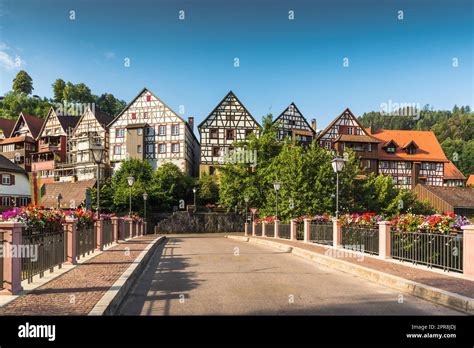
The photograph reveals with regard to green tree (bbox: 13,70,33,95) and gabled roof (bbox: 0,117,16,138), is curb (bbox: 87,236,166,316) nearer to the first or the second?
gabled roof (bbox: 0,117,16,138)

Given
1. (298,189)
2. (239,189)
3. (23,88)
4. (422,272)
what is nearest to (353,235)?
(422,272)

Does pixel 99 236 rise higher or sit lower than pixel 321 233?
higher

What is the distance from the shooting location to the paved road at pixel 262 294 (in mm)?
7312

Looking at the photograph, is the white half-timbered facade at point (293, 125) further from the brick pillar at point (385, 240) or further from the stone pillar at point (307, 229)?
the brick pillar at point (385, 240)

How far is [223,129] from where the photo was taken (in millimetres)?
59188

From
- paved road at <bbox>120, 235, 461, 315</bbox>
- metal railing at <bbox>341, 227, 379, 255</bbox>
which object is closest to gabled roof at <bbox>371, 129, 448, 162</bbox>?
metal railing at <bbox>341, 227, 379, 255</bbox>

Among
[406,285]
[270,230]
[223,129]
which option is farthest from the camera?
[223,129]

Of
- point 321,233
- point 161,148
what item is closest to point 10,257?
point 321,233

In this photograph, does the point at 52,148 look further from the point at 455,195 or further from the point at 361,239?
the point at 361,239

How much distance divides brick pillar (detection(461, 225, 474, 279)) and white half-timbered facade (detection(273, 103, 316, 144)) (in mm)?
50115

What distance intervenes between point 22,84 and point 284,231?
114620 millimetres

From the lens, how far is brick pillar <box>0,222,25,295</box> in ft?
24.9
